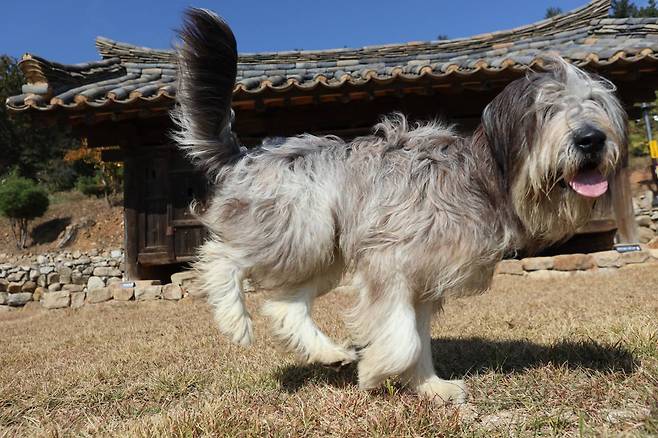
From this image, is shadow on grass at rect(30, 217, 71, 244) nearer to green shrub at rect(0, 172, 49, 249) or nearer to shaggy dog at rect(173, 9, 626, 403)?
green shrub at rect(0, 172, 49, 249)

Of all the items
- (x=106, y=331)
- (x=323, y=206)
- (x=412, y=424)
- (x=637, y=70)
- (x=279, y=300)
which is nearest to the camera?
(x=412, y=424)

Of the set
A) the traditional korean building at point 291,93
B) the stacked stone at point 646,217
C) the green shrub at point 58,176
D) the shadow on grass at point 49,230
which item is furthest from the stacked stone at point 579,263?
the green shrub at point 58,176

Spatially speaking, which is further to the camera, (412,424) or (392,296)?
(392,296)

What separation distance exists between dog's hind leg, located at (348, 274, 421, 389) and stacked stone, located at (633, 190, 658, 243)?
507 inches

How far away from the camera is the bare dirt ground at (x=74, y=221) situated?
18.6 metres

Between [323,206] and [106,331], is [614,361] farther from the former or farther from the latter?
[106,331]

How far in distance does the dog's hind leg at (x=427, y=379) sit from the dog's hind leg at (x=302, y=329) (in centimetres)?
→ 33

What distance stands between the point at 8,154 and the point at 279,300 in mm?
28410

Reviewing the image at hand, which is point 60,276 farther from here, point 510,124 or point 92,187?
point 510,124

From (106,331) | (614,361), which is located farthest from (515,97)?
(106,331)

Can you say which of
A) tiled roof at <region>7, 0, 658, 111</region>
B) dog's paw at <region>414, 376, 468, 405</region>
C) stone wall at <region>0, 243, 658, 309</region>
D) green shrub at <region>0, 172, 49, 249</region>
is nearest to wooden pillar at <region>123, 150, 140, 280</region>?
stone wall at <region>0, 243, 658, 309</region>

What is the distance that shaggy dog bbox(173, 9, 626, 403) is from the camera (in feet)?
7.86

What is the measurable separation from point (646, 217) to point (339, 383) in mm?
13225

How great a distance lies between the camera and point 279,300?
9.62 feet
